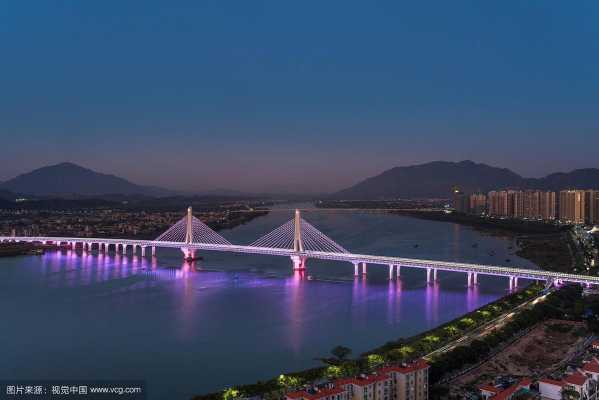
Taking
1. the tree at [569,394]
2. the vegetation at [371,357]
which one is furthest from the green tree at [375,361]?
the tree at [569,394]

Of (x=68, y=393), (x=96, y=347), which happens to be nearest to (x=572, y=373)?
(x=68, y=393)

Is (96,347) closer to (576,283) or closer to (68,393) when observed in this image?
(68,393)

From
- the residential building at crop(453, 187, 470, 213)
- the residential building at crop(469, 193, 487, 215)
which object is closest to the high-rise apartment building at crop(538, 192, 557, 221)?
the residential building at crop(469, 193, 487, 215)

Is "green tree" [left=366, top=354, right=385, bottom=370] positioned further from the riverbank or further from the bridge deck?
the riverbank

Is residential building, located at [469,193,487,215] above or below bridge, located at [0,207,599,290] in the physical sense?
above

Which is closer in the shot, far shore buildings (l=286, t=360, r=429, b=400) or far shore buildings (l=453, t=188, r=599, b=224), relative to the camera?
far shore buildings (l=286, t=360, r=429, b=400)

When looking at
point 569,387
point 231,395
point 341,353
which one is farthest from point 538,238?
point 231,395

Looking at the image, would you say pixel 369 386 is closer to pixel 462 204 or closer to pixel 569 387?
pixel 569 387
